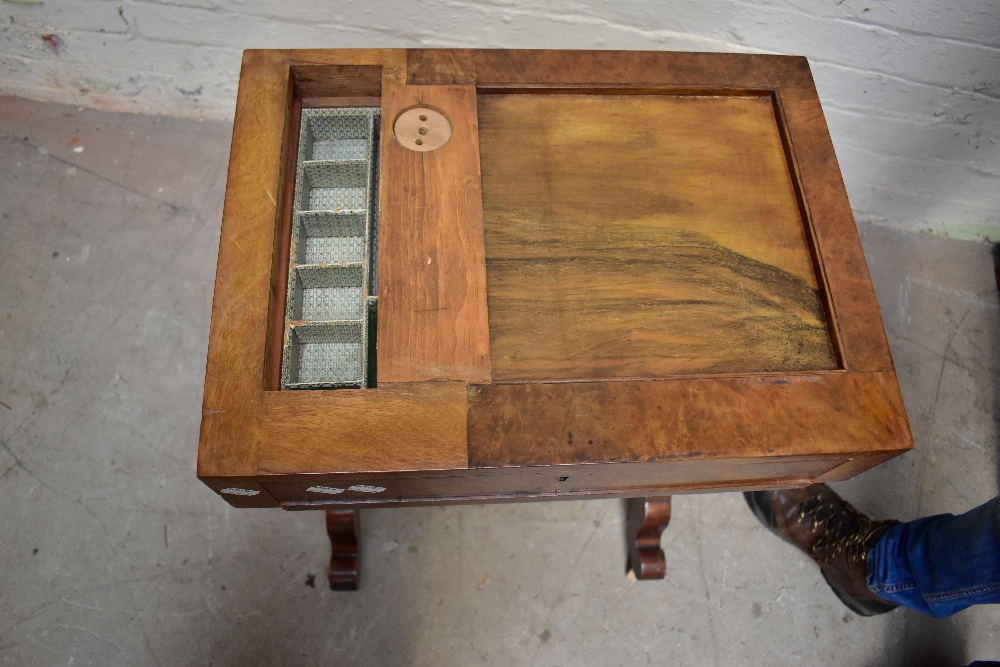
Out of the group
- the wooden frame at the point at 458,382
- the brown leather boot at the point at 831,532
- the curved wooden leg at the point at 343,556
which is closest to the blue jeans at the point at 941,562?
the brown leather boot at the point at 831,532

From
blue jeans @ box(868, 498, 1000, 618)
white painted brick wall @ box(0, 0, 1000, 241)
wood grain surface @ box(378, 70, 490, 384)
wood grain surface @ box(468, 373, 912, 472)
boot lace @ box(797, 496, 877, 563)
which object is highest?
white painted brick wall @ box(0, 0, 1000, 241)

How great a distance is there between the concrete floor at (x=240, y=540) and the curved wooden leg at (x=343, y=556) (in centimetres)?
5

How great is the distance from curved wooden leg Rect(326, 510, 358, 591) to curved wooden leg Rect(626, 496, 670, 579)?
64cm

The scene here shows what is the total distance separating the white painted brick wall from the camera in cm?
156

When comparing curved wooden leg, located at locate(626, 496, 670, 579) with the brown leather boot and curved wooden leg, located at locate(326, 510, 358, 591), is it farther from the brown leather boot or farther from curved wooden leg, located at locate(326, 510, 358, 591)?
curved wooden leg, located at locate(326, 510, 358, 591)

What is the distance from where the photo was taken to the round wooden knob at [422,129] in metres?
1.15

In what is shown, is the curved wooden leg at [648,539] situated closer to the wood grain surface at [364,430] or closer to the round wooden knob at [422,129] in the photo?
the wood grain surface at [364,430]

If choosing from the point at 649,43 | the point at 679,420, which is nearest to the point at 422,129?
the point at 679,420

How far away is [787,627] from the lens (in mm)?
1601

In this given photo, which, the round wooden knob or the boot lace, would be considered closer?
the round wooden knob

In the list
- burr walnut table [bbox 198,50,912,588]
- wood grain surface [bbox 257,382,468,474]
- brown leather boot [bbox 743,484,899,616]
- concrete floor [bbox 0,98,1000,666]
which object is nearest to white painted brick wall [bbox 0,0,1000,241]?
concrete floor [bbox 0,98,1000,666]

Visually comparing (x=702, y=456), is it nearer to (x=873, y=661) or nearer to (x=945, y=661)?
(x=873, y=661)

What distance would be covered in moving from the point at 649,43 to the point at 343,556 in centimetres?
142

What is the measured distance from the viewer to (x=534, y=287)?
1.09 metres
